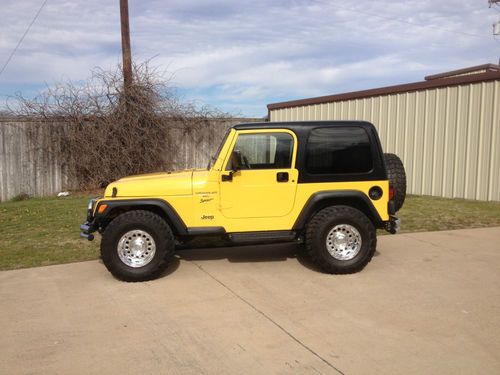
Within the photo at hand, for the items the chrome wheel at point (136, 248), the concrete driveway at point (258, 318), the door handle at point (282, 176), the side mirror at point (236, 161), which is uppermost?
the side mirror at point (236, 161)

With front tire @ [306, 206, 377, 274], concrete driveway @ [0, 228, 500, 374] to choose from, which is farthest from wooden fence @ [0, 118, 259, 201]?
front tire @ [306, 206, 377, 274]

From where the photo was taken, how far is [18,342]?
387 cm

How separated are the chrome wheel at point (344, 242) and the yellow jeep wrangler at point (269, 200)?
12 mm

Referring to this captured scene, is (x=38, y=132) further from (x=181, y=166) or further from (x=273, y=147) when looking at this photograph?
(x=273, y=147)

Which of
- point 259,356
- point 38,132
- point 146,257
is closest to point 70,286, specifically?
point 146,257

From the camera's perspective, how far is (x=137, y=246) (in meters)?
5.43

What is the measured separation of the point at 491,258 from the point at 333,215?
2389 mm

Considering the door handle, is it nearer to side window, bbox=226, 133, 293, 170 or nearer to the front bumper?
side window, bbox=226, 133, 293, 170

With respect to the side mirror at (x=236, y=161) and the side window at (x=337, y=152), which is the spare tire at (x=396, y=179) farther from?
the side mirror at (x=236, y=161)

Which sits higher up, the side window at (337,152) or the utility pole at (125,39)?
the utility pole at (125,39)

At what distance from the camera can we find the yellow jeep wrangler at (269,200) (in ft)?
17.8

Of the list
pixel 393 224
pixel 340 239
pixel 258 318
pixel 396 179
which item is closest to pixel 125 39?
pixel 396 179

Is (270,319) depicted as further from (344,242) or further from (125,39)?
(125,39)

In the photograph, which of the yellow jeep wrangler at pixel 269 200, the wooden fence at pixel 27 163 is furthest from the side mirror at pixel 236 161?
the wooden fence at pixel 27 163
